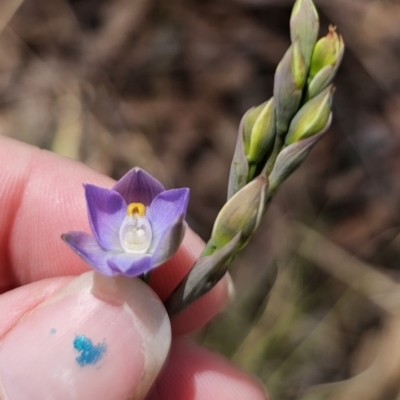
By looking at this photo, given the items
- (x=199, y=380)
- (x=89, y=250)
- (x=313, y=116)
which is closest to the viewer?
(x=313, y=116)

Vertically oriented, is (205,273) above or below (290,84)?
below

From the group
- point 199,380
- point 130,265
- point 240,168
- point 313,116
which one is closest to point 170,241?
point 130,265

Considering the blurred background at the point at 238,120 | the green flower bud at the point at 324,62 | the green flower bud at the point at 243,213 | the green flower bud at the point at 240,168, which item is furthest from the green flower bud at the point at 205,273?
the blurred background at the point at 238,120

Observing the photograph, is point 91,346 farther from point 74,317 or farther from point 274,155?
point 274,155

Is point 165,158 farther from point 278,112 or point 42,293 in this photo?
point 278,112

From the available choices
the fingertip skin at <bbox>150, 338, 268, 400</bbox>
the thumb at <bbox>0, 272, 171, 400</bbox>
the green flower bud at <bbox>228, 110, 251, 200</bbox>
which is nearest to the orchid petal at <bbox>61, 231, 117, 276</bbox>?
the thumb at <bbox>0, 272, 171, 400</bbox>

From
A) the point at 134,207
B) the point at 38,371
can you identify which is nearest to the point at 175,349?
the point at 38,371
